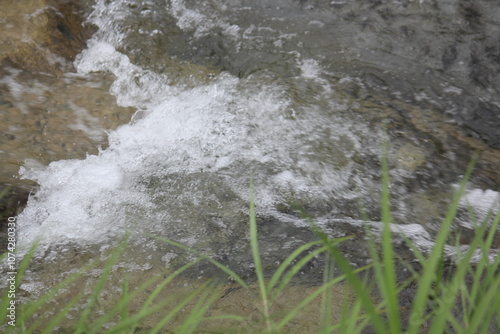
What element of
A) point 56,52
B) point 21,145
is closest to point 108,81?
point 56,52

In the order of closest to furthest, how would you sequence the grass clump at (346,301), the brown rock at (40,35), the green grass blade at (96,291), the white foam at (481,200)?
1. the grass clump at (346,301)
2. the green grass blade at (96,291)
3. the white foam at (481,200)
4. the brown rock at (40,35)

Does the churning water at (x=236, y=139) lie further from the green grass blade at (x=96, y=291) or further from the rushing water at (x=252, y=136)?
the green grass blade at (x=96, y=291)

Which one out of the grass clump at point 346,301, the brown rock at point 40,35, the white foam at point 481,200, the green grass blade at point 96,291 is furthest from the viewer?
the brown rock at point 40,35

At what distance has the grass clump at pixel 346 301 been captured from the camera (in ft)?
3.73

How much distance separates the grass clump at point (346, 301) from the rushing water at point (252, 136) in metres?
0.36

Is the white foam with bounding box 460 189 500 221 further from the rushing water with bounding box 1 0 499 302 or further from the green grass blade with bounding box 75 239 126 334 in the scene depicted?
the green grass blade with bounding box 75 239 126 334

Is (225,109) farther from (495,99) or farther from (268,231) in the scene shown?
(495,99)

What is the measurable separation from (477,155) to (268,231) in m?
1.34

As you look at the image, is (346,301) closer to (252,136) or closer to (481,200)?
(481,200)

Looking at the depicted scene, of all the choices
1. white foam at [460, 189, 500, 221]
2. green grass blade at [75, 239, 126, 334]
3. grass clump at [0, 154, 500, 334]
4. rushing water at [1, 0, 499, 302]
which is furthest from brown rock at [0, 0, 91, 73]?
white foam at [460, 189, 500, 221]

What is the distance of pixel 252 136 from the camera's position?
2.98 metres

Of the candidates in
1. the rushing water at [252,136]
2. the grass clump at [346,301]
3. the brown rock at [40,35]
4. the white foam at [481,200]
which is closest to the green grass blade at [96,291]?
the grass clump at [346,301]

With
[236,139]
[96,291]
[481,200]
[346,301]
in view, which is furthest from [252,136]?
[96,291]

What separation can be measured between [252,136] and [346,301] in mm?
1704
